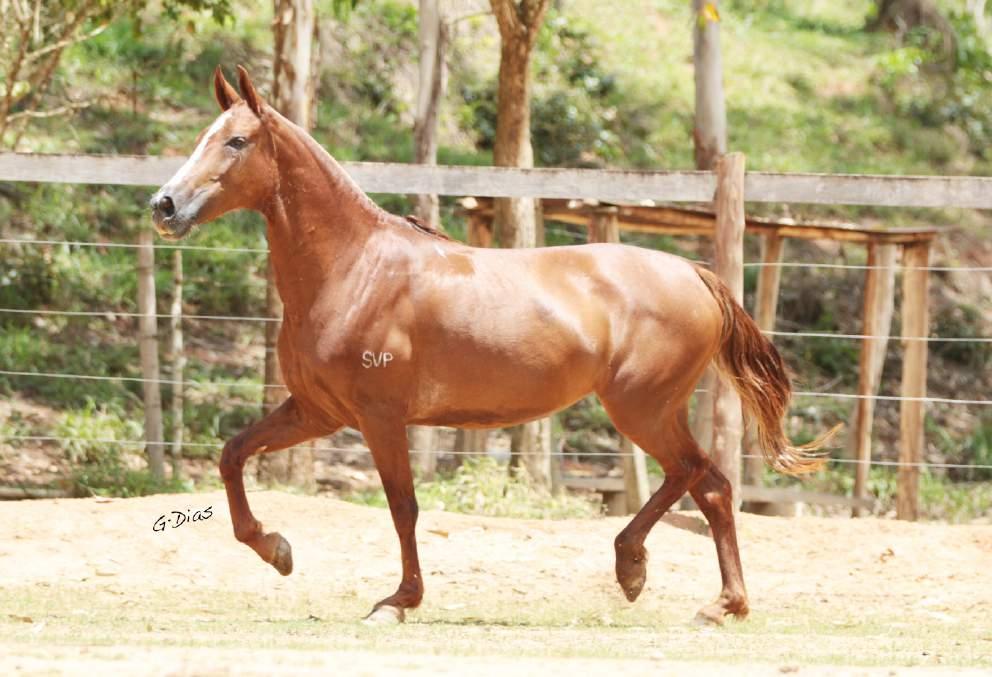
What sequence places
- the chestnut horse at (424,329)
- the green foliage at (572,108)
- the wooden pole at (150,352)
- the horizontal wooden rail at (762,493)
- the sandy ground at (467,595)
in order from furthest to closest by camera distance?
the green foliage at (572,108) → the horizontal wooden rail at (762,493) → the wooden pole at (150,352) → the chestnut horse at (424,329) → the sandy ground at (467,595)

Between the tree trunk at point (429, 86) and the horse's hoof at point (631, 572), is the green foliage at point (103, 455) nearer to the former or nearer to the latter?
the tree trunk at point (429, 86)

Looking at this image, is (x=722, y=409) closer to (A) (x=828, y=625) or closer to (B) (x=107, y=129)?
(A) (x=828, y=625)

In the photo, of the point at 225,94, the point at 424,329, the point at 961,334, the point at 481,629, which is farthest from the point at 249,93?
the point at 961,334

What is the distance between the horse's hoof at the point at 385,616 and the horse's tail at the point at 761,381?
2026 mm

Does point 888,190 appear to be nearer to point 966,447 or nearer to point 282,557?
point 282,557

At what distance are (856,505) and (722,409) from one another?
12.3 feet

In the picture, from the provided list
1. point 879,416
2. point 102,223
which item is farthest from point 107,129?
point 879,416

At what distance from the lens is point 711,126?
1432 cm

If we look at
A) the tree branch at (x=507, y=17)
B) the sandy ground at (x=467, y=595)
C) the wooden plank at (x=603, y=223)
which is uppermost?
the tree branch at (x=507, y=17)

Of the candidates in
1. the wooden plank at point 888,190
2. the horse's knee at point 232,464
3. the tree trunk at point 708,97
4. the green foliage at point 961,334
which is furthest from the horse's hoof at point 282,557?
the green foliage at point 961,334

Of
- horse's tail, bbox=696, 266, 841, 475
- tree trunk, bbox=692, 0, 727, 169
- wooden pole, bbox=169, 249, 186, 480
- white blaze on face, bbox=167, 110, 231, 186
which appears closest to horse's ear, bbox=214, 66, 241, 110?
white blaze on face, bbox=167, 110, 231, 186

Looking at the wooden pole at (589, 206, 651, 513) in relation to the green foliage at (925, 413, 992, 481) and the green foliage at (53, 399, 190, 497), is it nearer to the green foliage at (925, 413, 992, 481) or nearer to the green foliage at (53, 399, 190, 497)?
the green foliage at (53, 399, 190, 497)

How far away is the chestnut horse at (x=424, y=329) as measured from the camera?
6.47 metres

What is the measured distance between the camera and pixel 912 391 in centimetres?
1081
